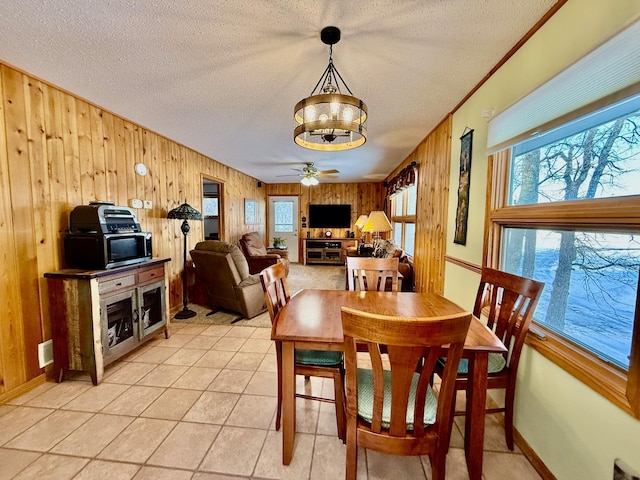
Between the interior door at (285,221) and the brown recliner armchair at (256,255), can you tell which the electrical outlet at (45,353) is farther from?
the interior door at (285,221)

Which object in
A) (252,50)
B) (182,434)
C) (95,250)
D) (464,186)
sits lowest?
(182,434)

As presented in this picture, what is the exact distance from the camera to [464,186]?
2350 mm

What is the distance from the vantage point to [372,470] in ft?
4.53

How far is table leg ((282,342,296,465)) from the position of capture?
4.37ft

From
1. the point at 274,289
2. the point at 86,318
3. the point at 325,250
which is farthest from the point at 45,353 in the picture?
the point at 325,250

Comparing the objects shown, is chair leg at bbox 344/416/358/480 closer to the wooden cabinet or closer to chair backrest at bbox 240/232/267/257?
the wooden cabinet

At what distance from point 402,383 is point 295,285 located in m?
4.23

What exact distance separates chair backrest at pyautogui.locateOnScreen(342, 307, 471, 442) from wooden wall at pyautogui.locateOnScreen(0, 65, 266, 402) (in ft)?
8.27

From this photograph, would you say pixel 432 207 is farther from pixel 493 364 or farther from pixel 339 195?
pixel 339 195

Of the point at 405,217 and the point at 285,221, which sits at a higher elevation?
the point at 405,217

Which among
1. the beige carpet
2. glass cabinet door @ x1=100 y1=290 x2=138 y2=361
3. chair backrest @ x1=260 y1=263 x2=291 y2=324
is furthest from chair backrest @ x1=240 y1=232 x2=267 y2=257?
chair backrest @ x1=260 y1=263 x2=291 y2=324

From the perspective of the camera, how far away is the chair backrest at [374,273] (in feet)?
7.33

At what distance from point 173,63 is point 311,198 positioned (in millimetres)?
5766

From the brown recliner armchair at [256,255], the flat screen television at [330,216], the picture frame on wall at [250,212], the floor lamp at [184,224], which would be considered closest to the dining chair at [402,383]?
the floor lamp at [184,224]
